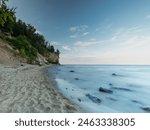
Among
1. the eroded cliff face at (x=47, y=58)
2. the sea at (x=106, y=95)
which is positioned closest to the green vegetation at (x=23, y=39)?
the eroded cliff face at (x=47, y=58)

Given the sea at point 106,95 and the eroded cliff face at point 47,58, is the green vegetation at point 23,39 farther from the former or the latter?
the sea at point 106,95

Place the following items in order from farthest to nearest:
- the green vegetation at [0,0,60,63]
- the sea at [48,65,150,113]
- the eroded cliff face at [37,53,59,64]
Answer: the eroded cliff face at [37,53,59,64]
the green vegetation at [0,0,60,63]
the sea at [48,65,150,113]

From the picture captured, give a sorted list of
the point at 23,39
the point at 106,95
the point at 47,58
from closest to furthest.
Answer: the point at 106,95 → the point at 23,39 → the point at 47,58

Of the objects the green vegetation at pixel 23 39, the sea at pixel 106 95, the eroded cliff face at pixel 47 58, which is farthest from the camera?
the eroded cliff face at pixel 47 58

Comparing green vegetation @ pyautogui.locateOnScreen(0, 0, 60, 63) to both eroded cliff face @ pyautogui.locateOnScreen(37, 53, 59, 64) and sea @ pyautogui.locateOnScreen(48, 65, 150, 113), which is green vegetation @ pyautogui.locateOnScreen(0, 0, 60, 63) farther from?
sea @ pyautogui.locateOnScreen(48, 65, 150, 113)

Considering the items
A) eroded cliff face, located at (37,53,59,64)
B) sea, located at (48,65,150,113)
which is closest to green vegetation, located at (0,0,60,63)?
eroded cliff face, located at (37,53,59,64)

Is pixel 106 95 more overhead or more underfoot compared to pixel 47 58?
more underfoot

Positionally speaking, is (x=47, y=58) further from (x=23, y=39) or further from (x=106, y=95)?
(x=106, y=95)

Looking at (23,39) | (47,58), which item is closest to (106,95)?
(23,39)

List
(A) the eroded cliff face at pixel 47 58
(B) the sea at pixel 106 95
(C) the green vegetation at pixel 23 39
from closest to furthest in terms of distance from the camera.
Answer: (B) the sea at pixel 106 95, (C) the green vegetation at pixel 23 39, (A) the eroded cliff face at pixel 47 58

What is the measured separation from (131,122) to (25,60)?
4442cm

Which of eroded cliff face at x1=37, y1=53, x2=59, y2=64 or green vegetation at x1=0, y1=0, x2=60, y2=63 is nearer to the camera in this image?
green vegetation at x1=0, y1=0, x2=60, y2=63

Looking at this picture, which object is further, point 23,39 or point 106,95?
point 23,39

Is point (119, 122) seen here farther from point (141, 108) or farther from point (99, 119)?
point (141, 108)
